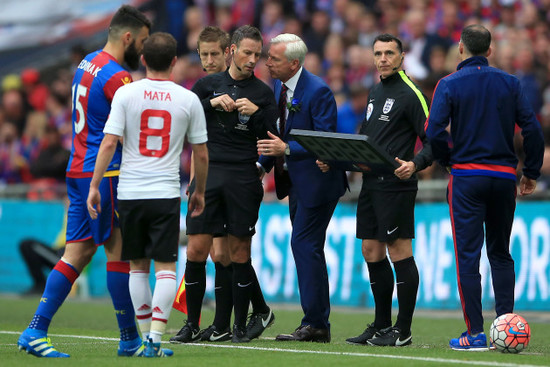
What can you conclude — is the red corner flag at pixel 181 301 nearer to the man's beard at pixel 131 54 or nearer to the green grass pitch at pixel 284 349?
the green grass pitch at pixel 284 349

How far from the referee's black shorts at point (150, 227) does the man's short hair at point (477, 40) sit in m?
2.60

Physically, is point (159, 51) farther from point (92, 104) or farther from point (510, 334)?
point (510, 334)

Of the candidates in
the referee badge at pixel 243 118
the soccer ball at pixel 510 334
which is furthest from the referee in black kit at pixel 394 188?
the referee badge at pixel 243 118

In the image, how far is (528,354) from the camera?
7.72m

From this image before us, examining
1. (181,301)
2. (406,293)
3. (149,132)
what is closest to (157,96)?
(149,132)

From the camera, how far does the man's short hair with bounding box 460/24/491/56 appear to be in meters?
7.94

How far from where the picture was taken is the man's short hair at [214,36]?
8.89 m

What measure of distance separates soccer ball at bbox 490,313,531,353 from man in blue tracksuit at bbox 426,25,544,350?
0.18m

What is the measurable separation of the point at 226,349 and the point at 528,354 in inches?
89.3

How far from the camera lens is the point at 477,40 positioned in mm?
7941

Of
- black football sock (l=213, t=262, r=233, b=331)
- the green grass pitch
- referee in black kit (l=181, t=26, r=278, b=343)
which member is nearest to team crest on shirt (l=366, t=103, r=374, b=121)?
referee in black kit (l=181, t=26, r=278, b=343)

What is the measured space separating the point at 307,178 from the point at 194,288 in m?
1.33

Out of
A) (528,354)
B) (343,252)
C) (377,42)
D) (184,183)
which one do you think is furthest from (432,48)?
(528,354)

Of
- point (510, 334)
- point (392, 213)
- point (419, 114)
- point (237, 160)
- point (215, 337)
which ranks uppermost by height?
point (419, 114)
